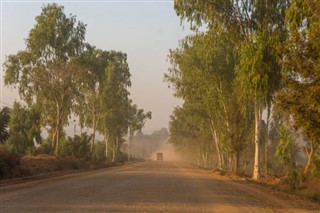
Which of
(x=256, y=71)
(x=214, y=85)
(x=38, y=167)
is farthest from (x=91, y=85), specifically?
(x=256, y=71)

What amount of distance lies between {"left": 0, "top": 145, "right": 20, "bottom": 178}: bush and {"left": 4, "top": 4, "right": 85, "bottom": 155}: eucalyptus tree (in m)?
15.0

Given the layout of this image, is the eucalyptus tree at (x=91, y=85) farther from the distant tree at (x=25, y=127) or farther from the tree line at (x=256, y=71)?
the tree line at (x=256, y=71)

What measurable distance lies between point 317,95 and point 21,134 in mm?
37665

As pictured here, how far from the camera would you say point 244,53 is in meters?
22.9

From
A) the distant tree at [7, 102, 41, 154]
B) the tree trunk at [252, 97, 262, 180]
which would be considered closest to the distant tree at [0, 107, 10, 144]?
the tree trunk at [252, 97, 262, 180]

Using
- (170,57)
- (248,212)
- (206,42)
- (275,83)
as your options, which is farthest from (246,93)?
(170,57)

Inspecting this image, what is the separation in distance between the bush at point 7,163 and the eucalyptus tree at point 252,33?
14.2m

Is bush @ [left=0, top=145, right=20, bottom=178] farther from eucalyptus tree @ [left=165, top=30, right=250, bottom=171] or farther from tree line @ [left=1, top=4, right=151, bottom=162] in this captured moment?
eucalyptus tree @ [left=165, top=30, right=250, bottom=171]

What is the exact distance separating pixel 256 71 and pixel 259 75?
35 cm

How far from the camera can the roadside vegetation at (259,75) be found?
1278cm

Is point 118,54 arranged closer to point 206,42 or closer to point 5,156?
point 206,42

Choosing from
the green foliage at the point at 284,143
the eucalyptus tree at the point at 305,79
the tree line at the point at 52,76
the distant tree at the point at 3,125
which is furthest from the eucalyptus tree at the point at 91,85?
the eucalyptus tree at the point at 305,79

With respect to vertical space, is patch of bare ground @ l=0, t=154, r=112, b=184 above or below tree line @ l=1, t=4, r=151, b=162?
below

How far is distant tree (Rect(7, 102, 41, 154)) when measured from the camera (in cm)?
4272
